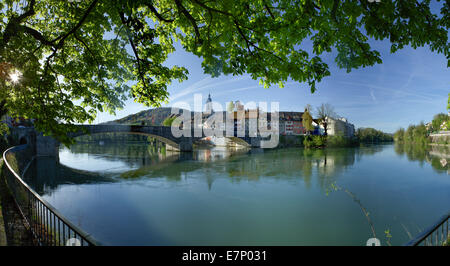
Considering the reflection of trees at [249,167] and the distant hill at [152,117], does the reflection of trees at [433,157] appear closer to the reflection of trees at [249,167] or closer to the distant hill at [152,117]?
the reflection of trees at [249,167]

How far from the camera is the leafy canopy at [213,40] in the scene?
3.12 m

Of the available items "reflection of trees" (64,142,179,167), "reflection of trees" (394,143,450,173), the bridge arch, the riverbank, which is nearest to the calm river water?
the riverbank

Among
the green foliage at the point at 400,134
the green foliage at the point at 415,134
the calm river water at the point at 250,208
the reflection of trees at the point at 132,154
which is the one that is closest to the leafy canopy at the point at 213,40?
the calm river water at the point at 250,208

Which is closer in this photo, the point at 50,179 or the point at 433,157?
the point at 50,179

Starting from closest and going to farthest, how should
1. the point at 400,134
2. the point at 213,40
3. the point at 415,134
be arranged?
the point at 213,40, the point at 415,134, the point at 400,134

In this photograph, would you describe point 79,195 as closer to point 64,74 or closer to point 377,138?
point 64,74

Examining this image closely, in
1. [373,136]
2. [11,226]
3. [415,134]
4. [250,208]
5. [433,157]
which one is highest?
[415,134]

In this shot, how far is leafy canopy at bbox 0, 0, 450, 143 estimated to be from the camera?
312cm

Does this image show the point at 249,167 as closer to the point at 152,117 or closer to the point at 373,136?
the point at 152,117

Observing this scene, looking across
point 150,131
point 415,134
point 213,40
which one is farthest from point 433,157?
point 415,134

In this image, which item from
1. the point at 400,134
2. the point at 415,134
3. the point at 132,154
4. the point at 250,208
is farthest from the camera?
the point at 400,134

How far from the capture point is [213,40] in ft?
13.3

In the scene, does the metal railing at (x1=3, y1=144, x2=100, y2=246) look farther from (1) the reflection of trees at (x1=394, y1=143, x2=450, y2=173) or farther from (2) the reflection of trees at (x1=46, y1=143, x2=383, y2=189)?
(1) the reflection of trees at (x1=394, y1=143, x2=450, y2=173)

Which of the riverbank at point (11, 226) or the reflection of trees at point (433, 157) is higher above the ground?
the riverbank at point (11, 226)
